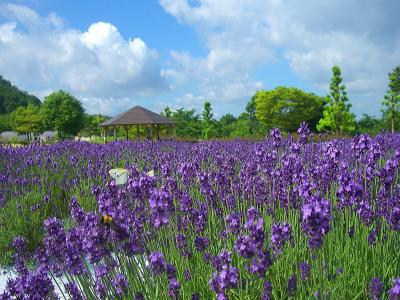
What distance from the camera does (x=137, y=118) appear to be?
27.2 meters

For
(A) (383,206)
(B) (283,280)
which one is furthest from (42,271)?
(A) (383,206)

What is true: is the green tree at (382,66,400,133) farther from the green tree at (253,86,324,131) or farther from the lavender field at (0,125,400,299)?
the lavender field at (0,125,400,299)

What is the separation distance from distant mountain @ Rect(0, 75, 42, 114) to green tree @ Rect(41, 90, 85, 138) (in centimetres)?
4779

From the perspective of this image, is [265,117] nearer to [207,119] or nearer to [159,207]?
[207,119]

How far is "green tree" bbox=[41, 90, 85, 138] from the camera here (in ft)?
197

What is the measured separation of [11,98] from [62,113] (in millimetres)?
55807

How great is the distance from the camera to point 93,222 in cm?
265

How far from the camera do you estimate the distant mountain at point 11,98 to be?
105475mm

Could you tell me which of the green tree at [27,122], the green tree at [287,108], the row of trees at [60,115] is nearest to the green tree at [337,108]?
the green tree at [287,108]

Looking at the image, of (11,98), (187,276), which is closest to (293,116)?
(187,276)

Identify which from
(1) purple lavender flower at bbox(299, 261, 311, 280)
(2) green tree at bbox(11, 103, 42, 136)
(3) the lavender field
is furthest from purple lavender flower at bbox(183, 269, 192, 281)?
(2) green tree at bbox(11, 103, 42, 136)

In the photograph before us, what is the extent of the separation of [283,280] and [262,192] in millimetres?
1353

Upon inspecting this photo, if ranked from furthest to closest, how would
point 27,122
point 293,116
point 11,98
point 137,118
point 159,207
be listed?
point 11,98 → point 27,122 → point 293,116 → point 137,118 → point 159,207

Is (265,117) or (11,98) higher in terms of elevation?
(11,98)
